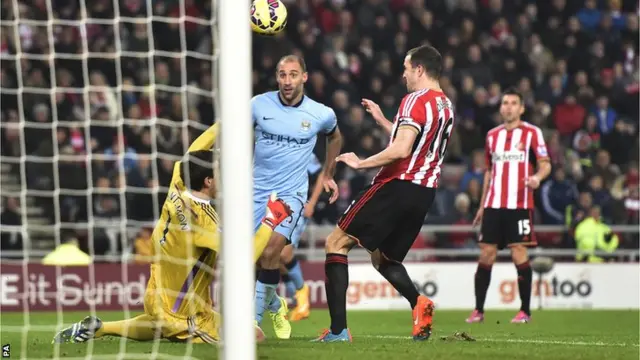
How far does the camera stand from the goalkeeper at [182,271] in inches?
299

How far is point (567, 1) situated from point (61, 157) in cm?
1040

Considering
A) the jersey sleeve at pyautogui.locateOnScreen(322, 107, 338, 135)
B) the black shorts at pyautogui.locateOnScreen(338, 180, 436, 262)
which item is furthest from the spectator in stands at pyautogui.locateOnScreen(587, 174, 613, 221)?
the black shorts at pyautogui.locateOnScreen(338, 180, 436, 262)

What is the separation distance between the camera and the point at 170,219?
25.2ft

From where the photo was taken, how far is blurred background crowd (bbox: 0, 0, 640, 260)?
51.2ft

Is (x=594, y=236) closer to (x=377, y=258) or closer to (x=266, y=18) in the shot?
(x=377, y=258)

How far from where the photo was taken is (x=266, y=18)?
28.8 feet

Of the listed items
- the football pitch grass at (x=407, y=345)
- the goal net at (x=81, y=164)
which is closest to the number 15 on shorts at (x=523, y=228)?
the football pitch grass at (x=407, y=345)

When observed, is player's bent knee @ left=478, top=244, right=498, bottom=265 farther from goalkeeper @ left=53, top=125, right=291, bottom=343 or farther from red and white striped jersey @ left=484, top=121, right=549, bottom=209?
goalkeeper @ left=53, top=125, right=291, bottom=343

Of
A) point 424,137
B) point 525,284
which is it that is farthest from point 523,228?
point 424,137

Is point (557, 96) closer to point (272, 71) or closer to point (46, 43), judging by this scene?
point (272, 71)

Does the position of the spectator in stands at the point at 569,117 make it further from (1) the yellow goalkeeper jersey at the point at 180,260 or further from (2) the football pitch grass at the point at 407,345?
(1) the yellow goalkeeper jersey at the point at 180,260

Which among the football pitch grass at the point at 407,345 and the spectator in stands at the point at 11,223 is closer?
the football pitch grass at the point at 407,345

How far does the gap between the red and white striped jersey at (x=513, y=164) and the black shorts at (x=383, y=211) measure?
12.3ft

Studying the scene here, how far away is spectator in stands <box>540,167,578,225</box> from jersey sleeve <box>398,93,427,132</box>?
9943mm
